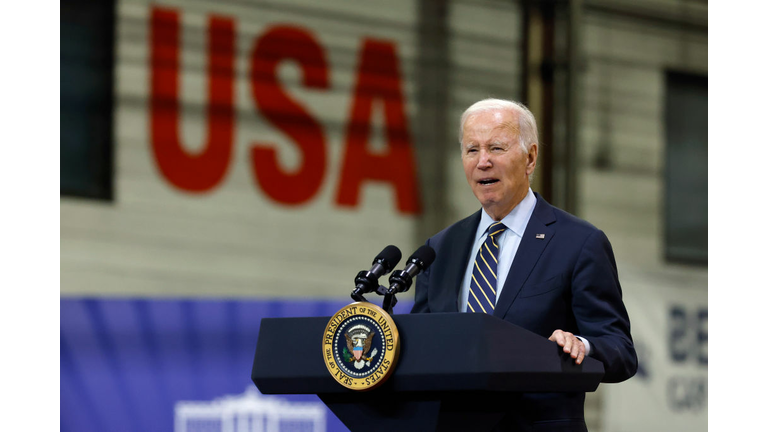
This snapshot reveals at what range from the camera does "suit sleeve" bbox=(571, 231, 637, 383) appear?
2447 millimetres

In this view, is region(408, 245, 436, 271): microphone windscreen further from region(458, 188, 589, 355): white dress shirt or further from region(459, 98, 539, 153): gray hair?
region(459, 98, 539, 153): gray hair

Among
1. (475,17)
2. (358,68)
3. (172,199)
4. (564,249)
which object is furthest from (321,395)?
(475,17)

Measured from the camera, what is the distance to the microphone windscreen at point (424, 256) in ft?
7.84

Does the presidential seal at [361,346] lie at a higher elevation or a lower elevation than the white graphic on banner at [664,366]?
higher

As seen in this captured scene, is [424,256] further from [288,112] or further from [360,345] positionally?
[288,112]

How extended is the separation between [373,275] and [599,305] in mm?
582

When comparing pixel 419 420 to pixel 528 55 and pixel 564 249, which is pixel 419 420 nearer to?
pixel 564 249

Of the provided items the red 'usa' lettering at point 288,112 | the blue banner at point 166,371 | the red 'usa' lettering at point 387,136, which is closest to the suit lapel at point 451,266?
the blue banner at point 166,371

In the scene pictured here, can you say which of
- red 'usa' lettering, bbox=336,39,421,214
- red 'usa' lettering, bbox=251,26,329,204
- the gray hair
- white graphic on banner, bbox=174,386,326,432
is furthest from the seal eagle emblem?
red 'usa' lettering, bbox=336,39,421,214

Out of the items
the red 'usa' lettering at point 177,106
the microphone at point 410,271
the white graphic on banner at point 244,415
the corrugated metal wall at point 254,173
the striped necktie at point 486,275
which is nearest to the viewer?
the microphone at point 410,271

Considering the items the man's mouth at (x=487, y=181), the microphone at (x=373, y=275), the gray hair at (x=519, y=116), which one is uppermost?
→ the gray hair at (x=519, y=116)

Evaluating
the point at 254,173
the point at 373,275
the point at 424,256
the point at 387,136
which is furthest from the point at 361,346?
the point at 387,136

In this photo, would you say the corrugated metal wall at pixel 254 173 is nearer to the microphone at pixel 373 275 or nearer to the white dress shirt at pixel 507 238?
the white dress shirt at pixel 507 238

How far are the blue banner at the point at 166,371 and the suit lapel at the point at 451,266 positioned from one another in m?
4.05
